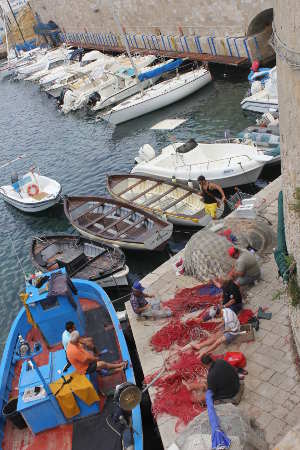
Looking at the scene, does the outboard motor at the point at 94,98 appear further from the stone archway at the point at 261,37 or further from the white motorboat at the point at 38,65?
the white motorboat at the point at 38,65

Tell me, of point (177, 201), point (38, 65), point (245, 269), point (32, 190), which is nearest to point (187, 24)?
point (32, 190)

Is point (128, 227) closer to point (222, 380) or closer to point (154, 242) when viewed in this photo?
point (154, 242)

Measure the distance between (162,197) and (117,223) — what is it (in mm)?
2206

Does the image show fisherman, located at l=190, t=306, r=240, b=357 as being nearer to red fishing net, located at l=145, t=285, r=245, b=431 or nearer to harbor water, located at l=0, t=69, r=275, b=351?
red fishing net, located at l=145, t=285, r=245, b=431

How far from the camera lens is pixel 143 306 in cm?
1180

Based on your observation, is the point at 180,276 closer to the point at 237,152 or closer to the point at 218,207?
the point at 218,207

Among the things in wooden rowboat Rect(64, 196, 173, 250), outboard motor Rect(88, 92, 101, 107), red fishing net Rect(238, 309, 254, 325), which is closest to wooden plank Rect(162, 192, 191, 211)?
wooden rowboat Rect(64, 196, 173, 250)

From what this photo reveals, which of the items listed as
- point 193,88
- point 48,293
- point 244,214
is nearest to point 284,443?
point 48,293

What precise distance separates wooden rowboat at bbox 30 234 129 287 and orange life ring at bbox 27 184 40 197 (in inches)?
223

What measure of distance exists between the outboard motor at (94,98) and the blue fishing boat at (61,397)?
1058 inches

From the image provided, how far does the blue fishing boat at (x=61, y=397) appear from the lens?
9.35 meters

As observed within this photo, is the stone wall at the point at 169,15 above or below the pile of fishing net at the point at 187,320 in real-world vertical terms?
above

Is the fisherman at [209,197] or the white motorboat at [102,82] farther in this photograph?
the white motorboat at [102,82]

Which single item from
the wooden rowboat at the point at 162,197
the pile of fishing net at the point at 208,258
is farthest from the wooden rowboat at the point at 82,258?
the pile of fishing net at the point at 208,258
